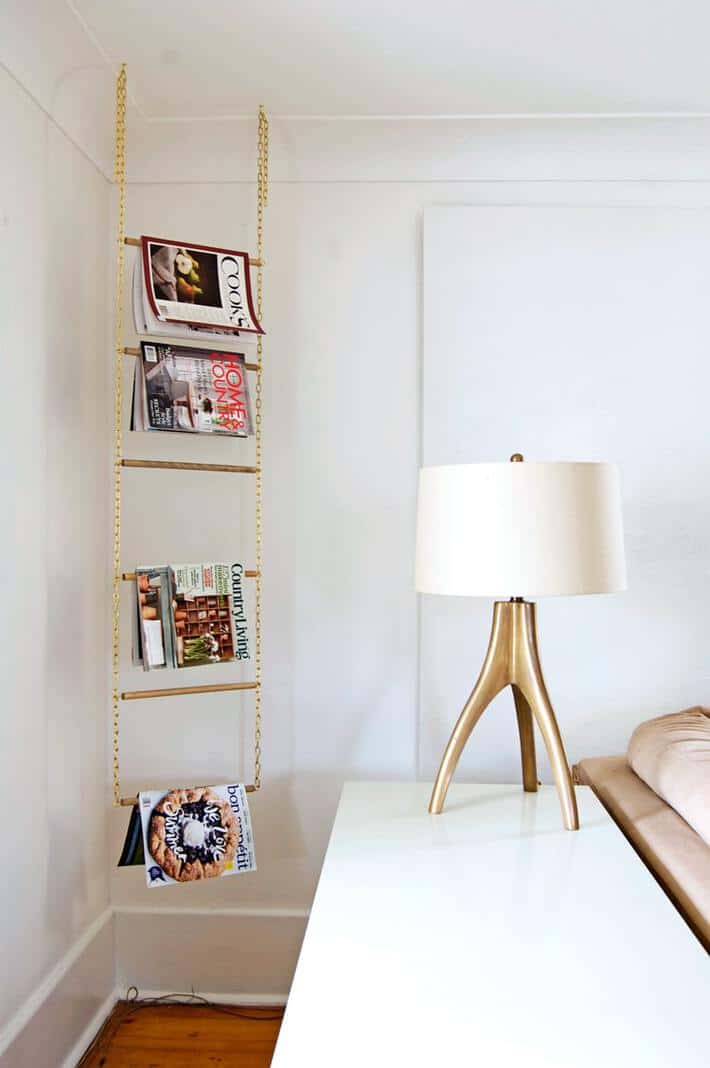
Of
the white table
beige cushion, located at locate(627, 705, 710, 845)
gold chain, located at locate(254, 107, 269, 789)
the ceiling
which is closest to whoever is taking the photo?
the white table

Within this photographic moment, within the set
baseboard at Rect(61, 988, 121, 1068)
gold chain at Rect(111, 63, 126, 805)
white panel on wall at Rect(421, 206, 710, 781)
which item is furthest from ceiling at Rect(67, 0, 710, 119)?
baseboard at Rect(61, 988, 121, 1068)

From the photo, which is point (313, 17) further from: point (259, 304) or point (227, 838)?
point (227, 838)

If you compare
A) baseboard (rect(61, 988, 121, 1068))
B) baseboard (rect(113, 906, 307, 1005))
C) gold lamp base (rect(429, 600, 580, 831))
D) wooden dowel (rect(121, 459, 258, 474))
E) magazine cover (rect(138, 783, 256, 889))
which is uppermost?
wooden dowel (rect(121, 459, 258, 474))

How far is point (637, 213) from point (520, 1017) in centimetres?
203

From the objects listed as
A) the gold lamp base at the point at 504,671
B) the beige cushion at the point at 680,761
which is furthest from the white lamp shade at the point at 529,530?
the beige cushion at the point at 680,761

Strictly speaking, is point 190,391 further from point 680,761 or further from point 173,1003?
point 173,1003

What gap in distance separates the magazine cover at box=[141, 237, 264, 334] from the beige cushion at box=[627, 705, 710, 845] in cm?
132

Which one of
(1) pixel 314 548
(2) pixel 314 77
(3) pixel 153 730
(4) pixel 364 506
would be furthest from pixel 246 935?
(2) pixel 314 77

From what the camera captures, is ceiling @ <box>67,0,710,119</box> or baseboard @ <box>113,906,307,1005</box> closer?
ceiling @ <box>67,0,710,119</box>

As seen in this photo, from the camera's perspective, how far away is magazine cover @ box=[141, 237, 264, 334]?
78.8 inches

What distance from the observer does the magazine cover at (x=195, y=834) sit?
201 cm

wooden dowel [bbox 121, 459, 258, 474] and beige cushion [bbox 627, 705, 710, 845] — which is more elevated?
wooden dowel [bbox 121, 459, 258, 474]

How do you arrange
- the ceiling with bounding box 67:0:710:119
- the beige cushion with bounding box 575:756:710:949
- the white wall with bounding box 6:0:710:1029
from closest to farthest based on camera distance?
1. the beige cushion with bounding box 575:756:710:949
2. the ceiling with bounding box 67:0:710:119
3. the white wall with bounding box 6:0:710:1029

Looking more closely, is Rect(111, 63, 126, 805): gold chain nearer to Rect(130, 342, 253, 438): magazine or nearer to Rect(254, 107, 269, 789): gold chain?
Rect(130, 342, 253, 438): magazine
